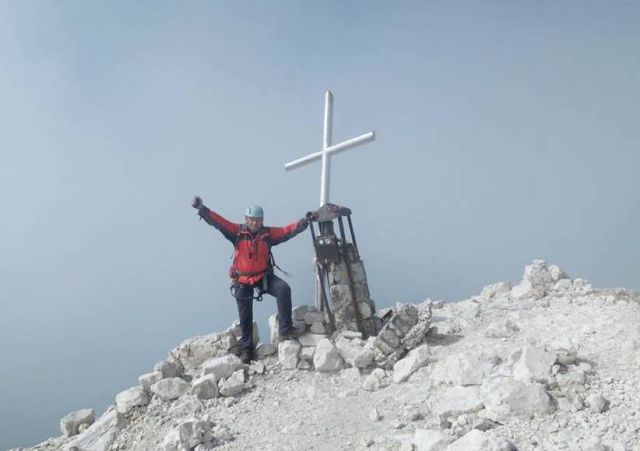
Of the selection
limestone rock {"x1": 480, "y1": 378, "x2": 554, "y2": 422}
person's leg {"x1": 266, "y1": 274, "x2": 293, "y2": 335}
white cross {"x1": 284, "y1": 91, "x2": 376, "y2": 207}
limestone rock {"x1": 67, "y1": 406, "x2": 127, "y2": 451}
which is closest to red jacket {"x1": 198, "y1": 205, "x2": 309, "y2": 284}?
person's leg {"x1": 266, "y1": 274, "x2": 293, "y2": 335}

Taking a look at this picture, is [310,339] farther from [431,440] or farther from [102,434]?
[431,440]

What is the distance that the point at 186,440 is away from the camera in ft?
22.4

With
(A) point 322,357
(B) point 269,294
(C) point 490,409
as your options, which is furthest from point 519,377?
(B) point 269,294

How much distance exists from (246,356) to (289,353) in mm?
1034

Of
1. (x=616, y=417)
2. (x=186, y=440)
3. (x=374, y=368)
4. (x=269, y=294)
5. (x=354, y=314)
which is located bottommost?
(x=616, y=417)

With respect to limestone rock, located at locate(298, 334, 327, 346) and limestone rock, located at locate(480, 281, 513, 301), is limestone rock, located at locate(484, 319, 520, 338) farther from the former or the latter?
limestone rock, located at locate(480, 281, 513, 301)

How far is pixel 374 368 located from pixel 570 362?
343cm

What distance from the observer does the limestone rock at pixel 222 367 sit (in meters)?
8.89

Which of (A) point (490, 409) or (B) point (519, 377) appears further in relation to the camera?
(B) point (519, 377)

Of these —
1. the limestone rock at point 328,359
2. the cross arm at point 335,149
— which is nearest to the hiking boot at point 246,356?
the limestone rock at point 328,359

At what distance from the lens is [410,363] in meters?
8.02

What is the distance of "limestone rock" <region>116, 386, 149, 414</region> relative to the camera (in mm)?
8531

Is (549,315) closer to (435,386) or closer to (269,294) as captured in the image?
(435,386)

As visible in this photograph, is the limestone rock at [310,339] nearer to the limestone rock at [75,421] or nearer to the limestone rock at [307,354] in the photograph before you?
the limestone rock at [307,354]
